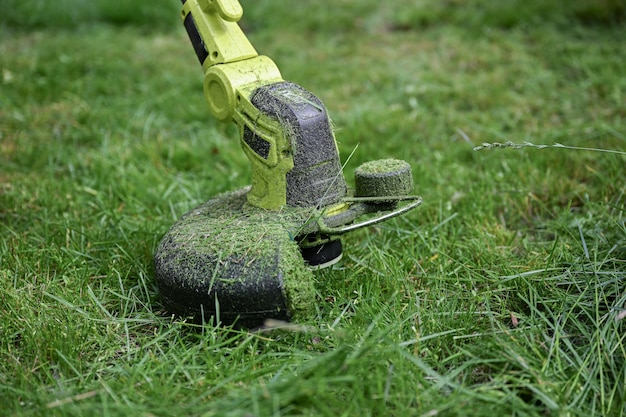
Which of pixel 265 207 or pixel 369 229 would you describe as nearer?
pixel 265 207

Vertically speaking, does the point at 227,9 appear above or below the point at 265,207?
above

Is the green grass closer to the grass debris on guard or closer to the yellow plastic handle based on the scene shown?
the grass debris on guard

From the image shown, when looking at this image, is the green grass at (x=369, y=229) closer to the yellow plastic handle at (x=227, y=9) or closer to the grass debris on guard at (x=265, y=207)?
the grass debris on guard at (x=265, y=207)

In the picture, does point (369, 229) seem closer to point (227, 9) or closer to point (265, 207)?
point (265, 207)

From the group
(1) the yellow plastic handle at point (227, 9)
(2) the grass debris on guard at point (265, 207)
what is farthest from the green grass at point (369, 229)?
(1) the yellow plastic handle at point (227, 9)

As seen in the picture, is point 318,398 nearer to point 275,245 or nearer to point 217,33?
point 275,245

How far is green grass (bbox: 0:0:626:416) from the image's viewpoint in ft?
5.02

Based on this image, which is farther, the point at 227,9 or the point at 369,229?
the point at 369,229

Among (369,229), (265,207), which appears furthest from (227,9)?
(369,229)

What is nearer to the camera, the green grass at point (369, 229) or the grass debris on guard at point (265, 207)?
the green grass at point (369, 229)

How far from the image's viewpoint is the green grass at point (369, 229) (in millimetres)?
1530

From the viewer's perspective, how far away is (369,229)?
245 centimetres

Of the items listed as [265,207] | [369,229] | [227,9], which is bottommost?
[369,229]

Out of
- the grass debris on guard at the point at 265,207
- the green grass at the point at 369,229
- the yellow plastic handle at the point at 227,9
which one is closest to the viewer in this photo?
the green grass at the point at 369,229
